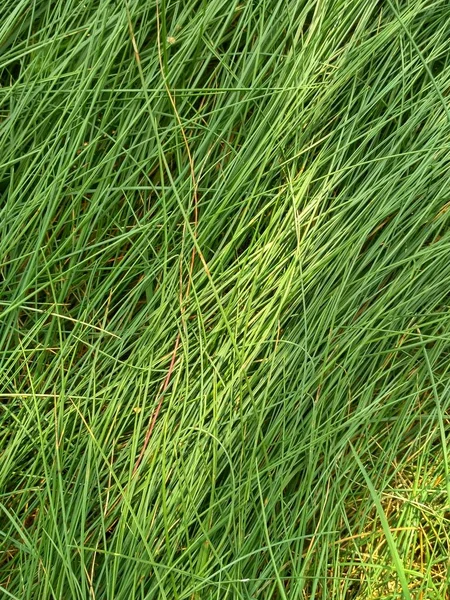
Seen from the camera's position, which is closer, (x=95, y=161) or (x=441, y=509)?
(x=441, y=509)

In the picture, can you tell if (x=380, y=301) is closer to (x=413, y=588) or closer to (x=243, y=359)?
(x=243, y=359)

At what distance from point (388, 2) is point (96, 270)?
2.76ft

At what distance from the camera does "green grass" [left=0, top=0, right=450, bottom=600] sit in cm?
143

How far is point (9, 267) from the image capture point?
1563 mm

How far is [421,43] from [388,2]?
0.11m

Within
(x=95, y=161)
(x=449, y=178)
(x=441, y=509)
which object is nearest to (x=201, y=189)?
(x=95, y=161)

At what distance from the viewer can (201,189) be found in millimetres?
1570

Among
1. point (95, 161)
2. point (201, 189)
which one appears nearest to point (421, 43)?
point (201, 189)

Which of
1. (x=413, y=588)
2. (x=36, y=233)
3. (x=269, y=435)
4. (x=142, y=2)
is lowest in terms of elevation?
(x=413, y=588)

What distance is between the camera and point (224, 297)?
152cm

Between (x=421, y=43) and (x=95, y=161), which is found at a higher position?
(x=95, y=161)

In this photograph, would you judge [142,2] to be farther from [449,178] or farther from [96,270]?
[449,178]

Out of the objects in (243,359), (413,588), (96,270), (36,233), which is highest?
(36,233)

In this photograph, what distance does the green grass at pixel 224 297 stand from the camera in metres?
1.43
